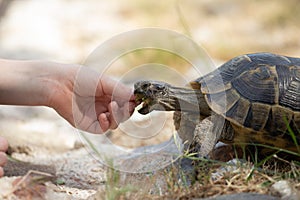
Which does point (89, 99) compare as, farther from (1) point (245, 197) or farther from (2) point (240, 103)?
(1) point (245, 197)

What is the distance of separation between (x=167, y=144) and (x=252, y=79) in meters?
0.77

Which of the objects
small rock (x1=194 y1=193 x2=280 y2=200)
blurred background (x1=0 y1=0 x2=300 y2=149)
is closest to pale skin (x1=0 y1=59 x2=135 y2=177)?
small rock (x1=194 y1=193 x2=280 y2=200)

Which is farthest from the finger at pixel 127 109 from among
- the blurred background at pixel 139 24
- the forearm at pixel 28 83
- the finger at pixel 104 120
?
the blurred background at pixel 139 24

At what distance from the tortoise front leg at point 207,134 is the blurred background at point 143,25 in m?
2.41

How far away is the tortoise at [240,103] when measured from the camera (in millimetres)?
2535

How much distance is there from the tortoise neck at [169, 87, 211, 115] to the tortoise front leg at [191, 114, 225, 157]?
0.09 metres

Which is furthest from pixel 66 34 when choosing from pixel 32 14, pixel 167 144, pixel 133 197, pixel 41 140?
pixel 133 197

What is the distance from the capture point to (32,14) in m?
7.25

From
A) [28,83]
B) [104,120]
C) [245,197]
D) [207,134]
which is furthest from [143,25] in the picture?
[245,197]

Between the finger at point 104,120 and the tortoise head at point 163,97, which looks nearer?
the tortoise head at point 163,97

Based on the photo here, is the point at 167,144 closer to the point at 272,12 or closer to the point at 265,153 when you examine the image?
the point at 265,153

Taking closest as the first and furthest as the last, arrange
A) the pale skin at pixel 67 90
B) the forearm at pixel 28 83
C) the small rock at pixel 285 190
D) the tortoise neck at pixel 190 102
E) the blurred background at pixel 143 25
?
the small rock at pixel 285 190
the tortoise neck at pixel 190 102
the pale skin at pixel 67 90
the forearm at pixel 28 83
the blurred background at pixel 143 25

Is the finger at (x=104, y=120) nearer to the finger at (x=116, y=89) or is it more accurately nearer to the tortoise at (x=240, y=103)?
the finger at (x=116, y=89)

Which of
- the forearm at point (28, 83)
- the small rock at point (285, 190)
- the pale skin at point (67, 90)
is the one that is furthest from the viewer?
the forearm at point (28, 83)
